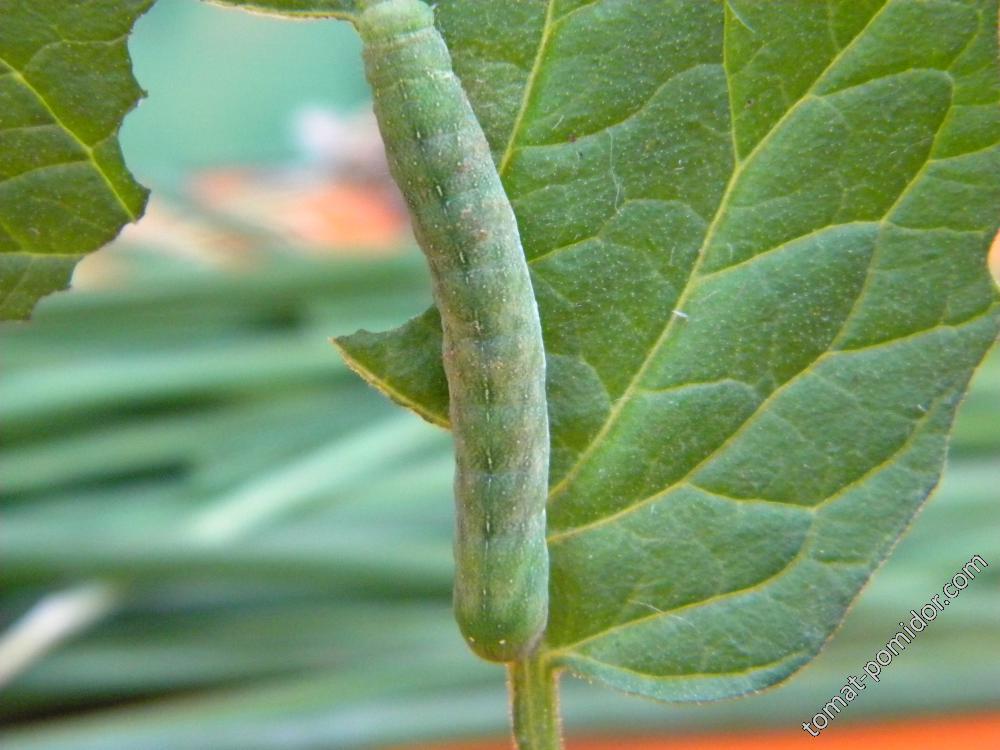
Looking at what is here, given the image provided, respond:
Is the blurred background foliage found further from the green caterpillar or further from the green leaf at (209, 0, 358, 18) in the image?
the green leaf at (209, 0, 358, 18)

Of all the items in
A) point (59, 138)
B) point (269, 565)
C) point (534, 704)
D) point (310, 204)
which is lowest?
point (534, 704)

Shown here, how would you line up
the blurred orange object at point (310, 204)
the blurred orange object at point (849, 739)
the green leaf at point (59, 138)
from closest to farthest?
the green leaf at point (59, 138)
the blurred orange object at point (849, 739)
the blurred orange object at point (310, 204)

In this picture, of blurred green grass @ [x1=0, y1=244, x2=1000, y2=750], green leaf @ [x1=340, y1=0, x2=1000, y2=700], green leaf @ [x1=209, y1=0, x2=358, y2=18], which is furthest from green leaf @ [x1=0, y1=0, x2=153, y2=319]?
blurred green grass @ [x1=0, y1=244, x2=1000, y2=750]

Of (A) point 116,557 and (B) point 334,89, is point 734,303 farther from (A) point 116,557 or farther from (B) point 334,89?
(B) point 334,89

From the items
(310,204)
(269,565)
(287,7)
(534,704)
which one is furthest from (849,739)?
(310,204)

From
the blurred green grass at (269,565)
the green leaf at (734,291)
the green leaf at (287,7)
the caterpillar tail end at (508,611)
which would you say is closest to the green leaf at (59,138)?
the green leaf at (287,7)

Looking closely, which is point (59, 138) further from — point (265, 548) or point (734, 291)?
point (265, 548)

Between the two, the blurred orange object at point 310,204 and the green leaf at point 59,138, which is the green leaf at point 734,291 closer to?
the green leaf at point 59,138
